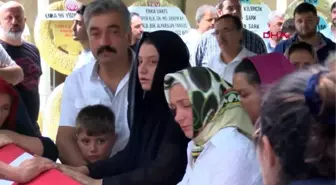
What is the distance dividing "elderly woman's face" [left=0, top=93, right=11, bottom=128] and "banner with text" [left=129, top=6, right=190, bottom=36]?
483cm

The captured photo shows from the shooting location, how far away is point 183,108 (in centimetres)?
241

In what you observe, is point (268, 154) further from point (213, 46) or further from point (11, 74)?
point (213, 46)

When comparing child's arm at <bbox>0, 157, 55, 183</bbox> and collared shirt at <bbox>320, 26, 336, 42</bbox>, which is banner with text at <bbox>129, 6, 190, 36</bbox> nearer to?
collared shirt at <bbox>320, 26, 336, 42</bbox>

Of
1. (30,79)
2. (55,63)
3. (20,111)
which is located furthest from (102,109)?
(55,63)

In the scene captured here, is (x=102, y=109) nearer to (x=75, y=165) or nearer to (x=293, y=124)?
(x=75, y=165)

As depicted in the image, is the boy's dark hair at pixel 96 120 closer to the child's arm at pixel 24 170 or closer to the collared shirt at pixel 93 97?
the collared shirt at pixel 93 97

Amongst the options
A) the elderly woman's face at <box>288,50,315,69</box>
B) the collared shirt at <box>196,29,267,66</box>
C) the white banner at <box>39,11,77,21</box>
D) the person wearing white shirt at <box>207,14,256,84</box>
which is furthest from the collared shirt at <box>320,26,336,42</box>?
the elderly woman's face at <box>288,50,315,69</box>

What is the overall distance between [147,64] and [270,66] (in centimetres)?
50

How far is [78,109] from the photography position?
10.8 feet

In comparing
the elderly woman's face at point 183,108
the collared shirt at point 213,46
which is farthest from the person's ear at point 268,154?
the collared shirt at point 213,46

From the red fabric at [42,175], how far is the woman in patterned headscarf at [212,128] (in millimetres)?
452

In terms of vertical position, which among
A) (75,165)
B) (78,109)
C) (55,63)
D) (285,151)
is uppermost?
(285,151)

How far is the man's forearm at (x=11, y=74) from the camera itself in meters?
4.48

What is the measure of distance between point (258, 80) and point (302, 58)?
1.94m
